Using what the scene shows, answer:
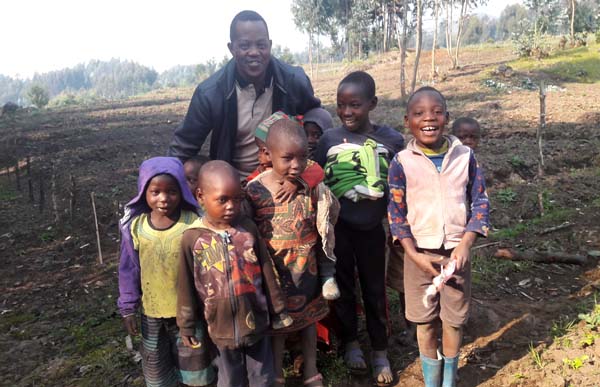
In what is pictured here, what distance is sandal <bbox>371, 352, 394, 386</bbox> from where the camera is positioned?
8.32 ft

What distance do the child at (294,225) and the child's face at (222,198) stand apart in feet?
0.73

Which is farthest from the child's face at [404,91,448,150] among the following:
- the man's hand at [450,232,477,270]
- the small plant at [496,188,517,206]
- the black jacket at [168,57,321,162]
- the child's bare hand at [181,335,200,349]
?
the small plant at [496,188,517,206]

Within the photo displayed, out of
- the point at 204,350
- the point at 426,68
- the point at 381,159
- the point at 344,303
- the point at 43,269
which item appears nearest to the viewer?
the point at 204,350

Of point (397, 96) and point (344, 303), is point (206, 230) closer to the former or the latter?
point (344, 303)

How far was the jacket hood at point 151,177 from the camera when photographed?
205 centimetres

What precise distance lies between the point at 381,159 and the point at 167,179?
1148 mm

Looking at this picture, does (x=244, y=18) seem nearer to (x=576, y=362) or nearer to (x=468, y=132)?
(x=468, y=132)

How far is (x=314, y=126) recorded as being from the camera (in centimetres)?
277

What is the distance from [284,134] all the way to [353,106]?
0.60m

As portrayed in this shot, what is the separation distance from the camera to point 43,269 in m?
5.08

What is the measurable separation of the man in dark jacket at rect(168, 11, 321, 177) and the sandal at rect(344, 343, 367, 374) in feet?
4.18

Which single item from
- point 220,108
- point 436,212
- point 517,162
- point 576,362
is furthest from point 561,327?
point 517,162

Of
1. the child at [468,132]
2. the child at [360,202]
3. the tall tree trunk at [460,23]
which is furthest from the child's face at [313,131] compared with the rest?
the tall tree trunk at [460,23]

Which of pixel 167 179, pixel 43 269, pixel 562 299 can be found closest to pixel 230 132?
pixel 167 179
